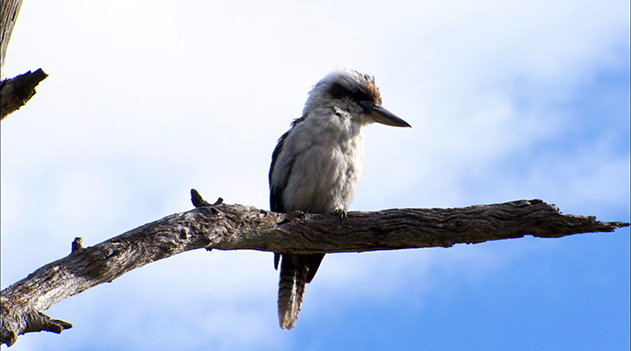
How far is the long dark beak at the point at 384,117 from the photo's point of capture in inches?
205

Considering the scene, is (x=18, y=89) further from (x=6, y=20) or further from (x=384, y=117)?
(x=384, y=117)

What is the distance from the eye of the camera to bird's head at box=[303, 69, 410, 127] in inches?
203

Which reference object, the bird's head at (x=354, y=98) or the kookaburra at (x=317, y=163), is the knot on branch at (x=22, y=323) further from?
the bird's head at (x=354, y=98)

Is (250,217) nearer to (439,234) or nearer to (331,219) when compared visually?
(331,219)

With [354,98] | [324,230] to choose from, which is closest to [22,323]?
[324,230]

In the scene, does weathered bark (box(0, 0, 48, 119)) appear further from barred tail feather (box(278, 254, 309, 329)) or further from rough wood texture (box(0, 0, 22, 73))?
barred tail feather (box(278, 254, 309, 329))

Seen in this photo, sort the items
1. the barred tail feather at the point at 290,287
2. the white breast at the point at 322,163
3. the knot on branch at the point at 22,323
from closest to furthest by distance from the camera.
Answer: the knot on branch at the point at 22,323 < the white breast at the point at 322,163 < the barred tail feather at the point at 290,287

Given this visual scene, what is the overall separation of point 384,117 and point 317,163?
866 millimetres

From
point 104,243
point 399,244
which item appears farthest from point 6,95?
point 399,244

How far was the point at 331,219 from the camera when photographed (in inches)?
176

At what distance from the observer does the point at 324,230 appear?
4.40 metres

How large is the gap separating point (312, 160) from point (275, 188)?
45 centimetres

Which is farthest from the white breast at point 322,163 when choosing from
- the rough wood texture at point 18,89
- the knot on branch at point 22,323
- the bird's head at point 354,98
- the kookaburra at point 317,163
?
the knot on branch at point 22,323

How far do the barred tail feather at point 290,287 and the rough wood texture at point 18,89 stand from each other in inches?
87.1
